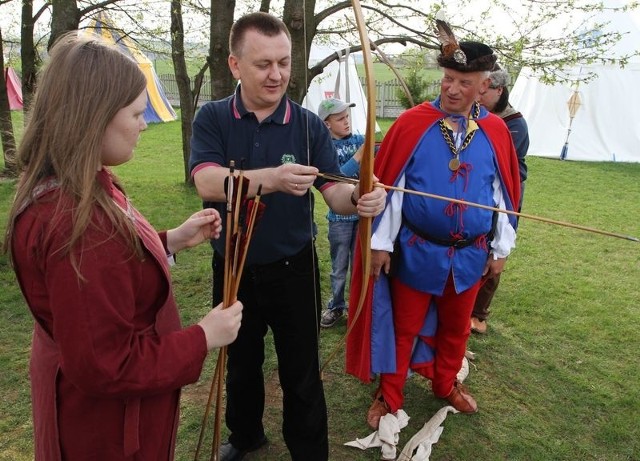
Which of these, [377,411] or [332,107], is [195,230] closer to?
[377,411]

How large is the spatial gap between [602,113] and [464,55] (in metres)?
9.63

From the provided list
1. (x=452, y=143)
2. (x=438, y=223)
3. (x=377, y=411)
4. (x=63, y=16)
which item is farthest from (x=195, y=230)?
(x=63, y=16)

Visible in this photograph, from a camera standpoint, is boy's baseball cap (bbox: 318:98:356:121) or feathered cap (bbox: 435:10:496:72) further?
boy's baseball cap (bbox: 318:98:356:121)

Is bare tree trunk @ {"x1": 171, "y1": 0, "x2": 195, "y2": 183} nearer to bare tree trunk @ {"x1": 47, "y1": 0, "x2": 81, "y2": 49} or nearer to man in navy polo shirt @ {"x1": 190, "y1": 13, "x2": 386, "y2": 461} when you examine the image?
bare tree trunk @ {"x1": 47, "y1": 0, "x2": 81, "y2": 49}

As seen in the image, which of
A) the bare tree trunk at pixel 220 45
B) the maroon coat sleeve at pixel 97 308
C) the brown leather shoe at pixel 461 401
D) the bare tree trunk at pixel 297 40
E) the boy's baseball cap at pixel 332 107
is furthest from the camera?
the bare tree trunk at pixel 220 45

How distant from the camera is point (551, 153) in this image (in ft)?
34.6

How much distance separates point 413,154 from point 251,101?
857 mm

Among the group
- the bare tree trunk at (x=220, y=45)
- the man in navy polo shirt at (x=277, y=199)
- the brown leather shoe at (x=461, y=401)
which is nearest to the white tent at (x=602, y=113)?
the bare tree trunk at (x=220, y=45)

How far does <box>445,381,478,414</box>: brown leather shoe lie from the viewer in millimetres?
2678

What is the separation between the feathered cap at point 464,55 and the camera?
7.40 ft

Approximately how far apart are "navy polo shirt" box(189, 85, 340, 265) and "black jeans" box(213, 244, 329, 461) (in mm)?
89

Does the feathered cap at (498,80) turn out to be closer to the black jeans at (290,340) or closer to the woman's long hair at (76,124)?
the black jeans at (290,340)

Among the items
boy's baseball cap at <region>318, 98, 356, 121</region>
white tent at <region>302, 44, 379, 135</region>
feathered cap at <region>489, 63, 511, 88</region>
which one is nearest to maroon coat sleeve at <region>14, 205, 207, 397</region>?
boy's baseball cap at <region>318, 98, 356, 121</region>

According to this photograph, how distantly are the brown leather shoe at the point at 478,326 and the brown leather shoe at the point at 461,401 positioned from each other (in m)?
0.81
